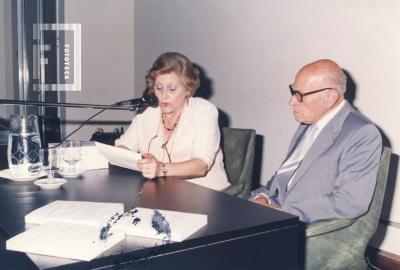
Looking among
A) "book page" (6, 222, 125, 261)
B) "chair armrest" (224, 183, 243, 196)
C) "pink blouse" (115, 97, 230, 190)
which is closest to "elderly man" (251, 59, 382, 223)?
"chair armrest" (224, 183, 243, 196)

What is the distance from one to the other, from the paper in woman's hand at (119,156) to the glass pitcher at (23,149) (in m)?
0.25

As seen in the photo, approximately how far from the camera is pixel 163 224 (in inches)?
48.7

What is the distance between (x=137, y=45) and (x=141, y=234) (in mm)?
4048

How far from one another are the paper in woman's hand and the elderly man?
668 mm

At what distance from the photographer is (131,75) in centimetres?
509

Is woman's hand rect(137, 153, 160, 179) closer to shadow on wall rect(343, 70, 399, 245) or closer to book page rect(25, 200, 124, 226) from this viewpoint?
book page rect(25, 200, 124, 226)

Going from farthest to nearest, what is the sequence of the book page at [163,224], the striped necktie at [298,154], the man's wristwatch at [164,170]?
the striped necktie at [298,154] < the man's wristwatch at [164,170] < the book page at [163,224]

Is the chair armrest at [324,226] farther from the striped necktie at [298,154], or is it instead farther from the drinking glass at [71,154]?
the drinking glass at [71,154]

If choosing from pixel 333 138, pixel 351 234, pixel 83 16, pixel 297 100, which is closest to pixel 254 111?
pixel 297 100

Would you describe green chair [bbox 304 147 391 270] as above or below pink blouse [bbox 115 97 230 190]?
below

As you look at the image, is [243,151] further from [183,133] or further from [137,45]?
[137,45]

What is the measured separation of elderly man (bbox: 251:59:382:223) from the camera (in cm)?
182

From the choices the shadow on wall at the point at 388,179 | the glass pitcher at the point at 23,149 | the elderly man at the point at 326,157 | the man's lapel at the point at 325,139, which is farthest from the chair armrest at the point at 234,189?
the glass pitcher at the point at 23,149

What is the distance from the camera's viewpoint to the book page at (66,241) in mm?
1043
